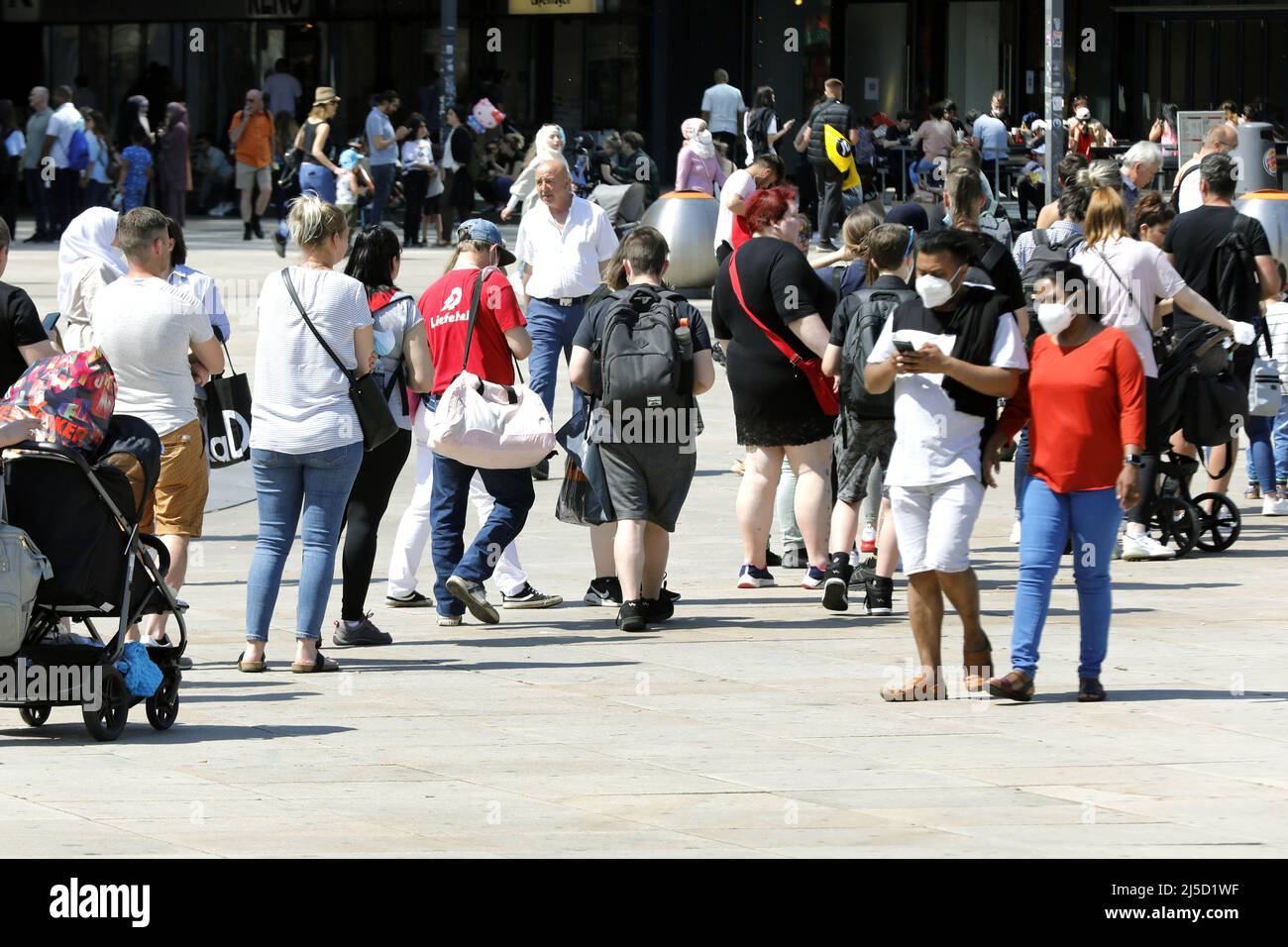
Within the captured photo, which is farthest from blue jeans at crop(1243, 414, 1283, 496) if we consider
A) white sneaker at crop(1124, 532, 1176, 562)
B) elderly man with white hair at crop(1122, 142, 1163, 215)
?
elderly man with white hair at crop(1122, 142, 1163, 215)

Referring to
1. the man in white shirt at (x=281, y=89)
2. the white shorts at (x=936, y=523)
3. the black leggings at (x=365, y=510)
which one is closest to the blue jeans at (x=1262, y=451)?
the white shorts at (x=936, y=523)

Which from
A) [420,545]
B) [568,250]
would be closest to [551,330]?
[568,250]

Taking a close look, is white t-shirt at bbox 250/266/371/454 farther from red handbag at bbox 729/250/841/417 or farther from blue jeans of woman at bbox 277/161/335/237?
blue jeans of woman at bbox 277/161/335/237

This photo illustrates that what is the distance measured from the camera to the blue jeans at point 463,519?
9.94m

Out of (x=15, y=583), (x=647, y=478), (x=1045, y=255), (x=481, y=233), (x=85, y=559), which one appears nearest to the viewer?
(x=15, y=583)

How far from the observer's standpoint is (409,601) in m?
10.7

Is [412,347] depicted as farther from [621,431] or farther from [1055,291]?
[1055,291]

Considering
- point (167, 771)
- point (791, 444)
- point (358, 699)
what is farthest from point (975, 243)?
point (167, 771)

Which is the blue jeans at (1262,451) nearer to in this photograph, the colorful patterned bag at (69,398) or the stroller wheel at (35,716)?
the colorful patterned bag at (69,398)

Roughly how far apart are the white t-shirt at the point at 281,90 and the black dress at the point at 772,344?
90.9ft

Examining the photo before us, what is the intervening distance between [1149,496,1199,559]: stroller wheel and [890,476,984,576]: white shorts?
396 centimetres

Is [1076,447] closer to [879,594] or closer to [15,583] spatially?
[879,594]

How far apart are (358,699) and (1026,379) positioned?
2.70 meters

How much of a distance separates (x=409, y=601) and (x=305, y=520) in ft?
6.29
